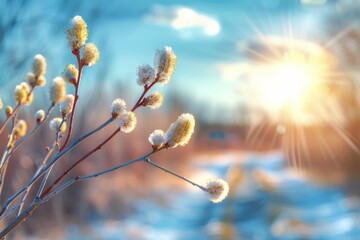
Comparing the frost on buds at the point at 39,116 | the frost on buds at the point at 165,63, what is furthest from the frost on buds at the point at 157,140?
the frost on buds at the point at 39,116

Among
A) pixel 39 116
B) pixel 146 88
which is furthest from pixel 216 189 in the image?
pixel 39 116

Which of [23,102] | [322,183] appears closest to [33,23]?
[23,102]

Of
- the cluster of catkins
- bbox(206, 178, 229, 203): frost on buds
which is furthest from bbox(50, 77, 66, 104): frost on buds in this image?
bbox(206, 178, 229, 203): frost on buds

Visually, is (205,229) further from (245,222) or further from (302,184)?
(302,184)

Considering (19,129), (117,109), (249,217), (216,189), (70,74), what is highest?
(249,217)

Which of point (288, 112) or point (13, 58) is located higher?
A: point (288, 112)

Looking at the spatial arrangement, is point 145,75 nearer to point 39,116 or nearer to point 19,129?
point 39,116
